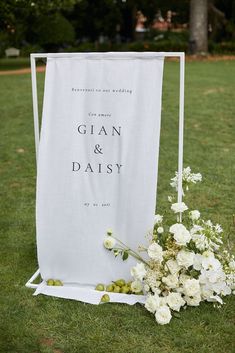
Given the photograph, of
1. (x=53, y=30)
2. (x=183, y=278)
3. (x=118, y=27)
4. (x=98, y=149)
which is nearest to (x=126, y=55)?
(x=98, y=149)

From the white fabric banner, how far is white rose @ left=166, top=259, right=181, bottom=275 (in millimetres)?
312

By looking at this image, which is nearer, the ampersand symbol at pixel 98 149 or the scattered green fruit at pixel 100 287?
the ampersand symbol at pixel 98 149

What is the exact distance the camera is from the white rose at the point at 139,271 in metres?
3.90

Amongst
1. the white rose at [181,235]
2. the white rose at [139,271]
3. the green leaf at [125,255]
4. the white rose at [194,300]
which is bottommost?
the white rose at [194,300]

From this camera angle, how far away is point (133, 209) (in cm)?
405

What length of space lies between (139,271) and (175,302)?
33 cm

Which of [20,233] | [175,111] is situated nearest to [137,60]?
[20,233]

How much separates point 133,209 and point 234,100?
319 inches

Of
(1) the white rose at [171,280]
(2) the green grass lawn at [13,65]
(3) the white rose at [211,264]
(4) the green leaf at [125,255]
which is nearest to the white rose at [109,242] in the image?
(4) the green leaf at [125,255]

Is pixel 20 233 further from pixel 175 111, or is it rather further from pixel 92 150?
pixel 175 111

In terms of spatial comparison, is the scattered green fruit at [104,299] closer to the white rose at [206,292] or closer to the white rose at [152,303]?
the white rose at [152,303]

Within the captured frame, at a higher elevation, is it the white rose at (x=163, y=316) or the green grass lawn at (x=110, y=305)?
the white rose at (x=163, y=316)

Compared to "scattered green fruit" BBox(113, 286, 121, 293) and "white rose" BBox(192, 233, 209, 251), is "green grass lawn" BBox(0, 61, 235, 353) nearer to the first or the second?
"scattered green fruit" BBox(113, 286, 121, 293)

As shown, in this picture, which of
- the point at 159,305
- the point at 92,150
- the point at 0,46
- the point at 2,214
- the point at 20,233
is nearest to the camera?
the point at 159,305
